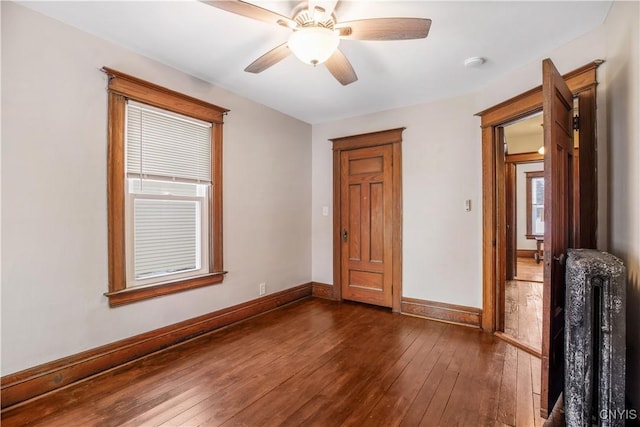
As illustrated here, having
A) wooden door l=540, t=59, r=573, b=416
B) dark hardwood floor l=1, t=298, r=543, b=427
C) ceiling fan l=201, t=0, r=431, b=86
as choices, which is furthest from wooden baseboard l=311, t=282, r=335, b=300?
ceiling fan l=201, t=0, r=431, b=86

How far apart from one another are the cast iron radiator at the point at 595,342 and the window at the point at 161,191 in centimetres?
297

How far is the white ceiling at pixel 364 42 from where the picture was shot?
6.57ft

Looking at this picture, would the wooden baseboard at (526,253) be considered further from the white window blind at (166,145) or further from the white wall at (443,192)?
the white window blind at (166,145)

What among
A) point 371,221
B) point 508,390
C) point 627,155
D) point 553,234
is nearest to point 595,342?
point 553,234

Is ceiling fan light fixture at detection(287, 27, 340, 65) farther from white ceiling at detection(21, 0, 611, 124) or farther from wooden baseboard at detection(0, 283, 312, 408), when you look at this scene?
wooden baseboard at detection(0, 283, 312, 408)

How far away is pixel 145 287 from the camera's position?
2609 millimetres

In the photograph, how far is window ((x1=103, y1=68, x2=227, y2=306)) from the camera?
2441 millimetres

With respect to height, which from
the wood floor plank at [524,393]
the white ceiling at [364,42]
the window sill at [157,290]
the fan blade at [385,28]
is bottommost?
the wood floor plank at [524,393]

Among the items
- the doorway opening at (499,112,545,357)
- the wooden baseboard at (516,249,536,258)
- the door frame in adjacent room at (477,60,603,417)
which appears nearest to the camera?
the door frame in adjacent room at (477,60,603,417)

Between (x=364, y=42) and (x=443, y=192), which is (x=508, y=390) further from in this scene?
(x=364, y=42)

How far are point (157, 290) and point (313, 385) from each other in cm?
163

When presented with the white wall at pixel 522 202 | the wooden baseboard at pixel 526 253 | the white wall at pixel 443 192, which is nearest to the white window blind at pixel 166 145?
the white wall at pixel 443 192

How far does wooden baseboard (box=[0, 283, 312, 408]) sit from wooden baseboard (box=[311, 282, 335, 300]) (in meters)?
1.17

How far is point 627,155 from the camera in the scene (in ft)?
5.97
